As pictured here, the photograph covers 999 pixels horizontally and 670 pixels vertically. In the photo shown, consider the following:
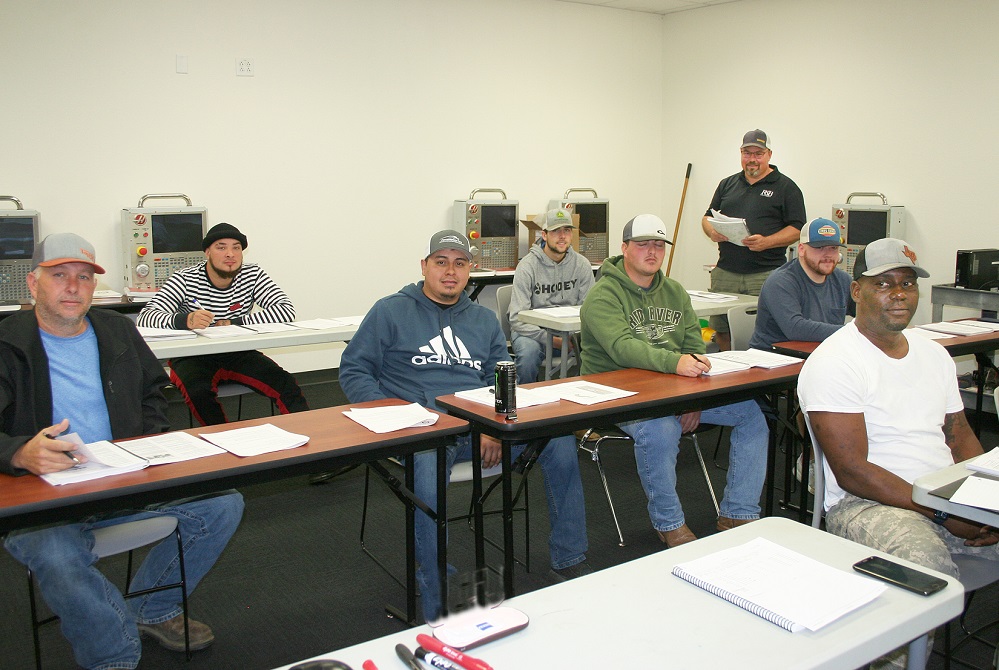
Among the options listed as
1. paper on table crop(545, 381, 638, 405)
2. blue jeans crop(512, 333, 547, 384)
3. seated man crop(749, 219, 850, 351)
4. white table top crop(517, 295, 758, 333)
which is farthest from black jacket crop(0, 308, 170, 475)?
seated man crop(749, 219, 850, 351)

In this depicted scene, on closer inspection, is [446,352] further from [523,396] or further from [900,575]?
[900,575]

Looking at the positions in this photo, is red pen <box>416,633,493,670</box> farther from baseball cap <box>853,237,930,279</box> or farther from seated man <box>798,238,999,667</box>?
baseball cap <box>853,237,930,279</box>

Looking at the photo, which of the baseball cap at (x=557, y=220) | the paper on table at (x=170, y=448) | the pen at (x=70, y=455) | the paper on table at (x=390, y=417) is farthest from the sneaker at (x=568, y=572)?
the baseball cap at (x=557, y=220)

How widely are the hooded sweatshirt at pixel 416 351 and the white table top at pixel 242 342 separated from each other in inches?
23.9

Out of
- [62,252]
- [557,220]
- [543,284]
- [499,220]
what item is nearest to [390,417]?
[62,252]

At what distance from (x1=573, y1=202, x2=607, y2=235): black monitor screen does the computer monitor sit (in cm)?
432

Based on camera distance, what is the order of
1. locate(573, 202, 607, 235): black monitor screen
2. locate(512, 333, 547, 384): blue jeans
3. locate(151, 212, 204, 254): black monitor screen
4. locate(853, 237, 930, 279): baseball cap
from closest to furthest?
1. locate(853, 237, 930, 279): baseball cap
2. locate(512, 333, 547, 384): blue jeans
3. locate(151, 212, 204, 254): black monitor screen
4. locate(573, 202, 607, 235): black monitor screen

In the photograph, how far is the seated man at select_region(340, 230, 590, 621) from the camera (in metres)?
3.19

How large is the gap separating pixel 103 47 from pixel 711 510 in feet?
16.4

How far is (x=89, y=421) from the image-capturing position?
266 cm

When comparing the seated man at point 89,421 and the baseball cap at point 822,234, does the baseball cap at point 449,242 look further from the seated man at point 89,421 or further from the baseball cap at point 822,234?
the baseball cap at point 822,234

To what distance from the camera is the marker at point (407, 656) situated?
125 centimetres

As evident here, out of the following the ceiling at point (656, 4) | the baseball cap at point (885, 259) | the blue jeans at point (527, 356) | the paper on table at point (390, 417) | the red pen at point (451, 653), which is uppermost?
the ceiling at point (656, 4)

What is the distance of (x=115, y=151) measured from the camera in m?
6.00
